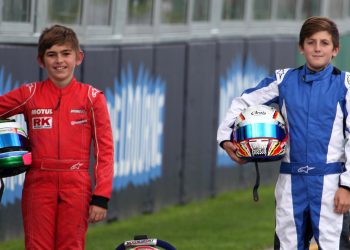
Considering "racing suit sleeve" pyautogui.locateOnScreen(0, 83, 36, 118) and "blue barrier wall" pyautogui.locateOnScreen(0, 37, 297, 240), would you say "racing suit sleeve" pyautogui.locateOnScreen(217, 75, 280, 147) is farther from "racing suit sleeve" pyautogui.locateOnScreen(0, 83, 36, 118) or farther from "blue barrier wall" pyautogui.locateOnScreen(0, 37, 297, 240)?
"blue barrier wall" pyautogui.locateOnScreen(0, 37, 297, 240)

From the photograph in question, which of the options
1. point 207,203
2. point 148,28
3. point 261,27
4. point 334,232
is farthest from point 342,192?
point 261,27

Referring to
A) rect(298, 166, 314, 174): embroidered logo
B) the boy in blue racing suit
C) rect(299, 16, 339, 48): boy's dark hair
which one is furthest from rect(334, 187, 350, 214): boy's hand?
rect(299, 16, 339, 48): boy's dark hair

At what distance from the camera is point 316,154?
7.89 metres

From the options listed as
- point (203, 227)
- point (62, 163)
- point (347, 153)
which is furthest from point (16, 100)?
point (203, 227)

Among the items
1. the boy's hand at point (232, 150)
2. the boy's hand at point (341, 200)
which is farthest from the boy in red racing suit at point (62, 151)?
the boy's hand at point (341, 200)

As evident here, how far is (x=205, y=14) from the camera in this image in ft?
53.1

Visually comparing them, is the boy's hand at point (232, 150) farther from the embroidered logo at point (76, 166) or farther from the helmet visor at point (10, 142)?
the helmet visor at point (10, 142)

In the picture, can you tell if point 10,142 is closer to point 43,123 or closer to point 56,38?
point 43,123

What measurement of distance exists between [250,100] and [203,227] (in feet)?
17.3

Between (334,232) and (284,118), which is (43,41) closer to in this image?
(284,118)

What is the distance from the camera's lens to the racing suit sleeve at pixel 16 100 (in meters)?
7.88

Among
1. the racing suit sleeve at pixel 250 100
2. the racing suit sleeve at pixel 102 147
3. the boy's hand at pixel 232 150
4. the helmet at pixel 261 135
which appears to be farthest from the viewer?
the racing suit sleeve at pixel 250 100

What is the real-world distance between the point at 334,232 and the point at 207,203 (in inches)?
300

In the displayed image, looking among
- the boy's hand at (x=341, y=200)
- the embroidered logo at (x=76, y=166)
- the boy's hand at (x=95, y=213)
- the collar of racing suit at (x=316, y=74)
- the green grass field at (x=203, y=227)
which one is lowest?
the green grass field at (x=203, y=227)
